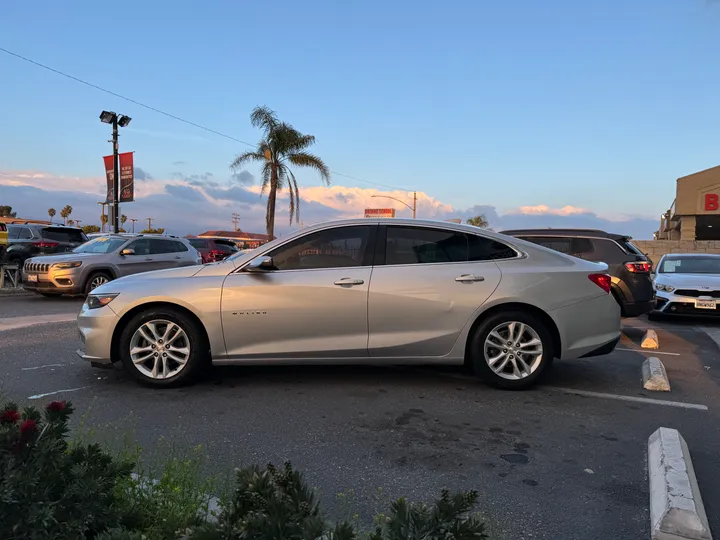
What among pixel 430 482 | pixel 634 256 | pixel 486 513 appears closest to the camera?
pixel 486 513

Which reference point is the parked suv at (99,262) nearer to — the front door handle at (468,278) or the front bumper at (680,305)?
the front door handle at (468,278)

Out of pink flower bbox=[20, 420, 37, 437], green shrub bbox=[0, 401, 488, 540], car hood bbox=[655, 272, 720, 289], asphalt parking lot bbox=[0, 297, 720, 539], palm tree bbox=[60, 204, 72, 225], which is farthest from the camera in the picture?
palm tree bbox=[60, 204, 72, 225]

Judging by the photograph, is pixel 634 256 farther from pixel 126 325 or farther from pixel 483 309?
pixel 126 325

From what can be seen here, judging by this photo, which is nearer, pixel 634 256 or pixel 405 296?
pixel 405 296

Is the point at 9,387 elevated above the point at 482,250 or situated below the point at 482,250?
below

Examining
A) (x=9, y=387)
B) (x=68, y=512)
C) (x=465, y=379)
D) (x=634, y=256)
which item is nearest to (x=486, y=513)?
(x=68, y=512)

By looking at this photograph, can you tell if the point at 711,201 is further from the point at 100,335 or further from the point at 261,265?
the point at 100,335

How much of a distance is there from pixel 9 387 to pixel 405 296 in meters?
3.81

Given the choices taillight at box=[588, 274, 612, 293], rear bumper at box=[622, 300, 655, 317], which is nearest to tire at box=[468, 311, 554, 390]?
taillight at box=[588, 274, 612, 293]

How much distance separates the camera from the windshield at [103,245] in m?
13.8

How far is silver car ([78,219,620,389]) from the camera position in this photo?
5129mm

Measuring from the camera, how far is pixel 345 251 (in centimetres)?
535

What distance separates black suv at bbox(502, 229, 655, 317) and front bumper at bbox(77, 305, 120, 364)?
6.46 metres

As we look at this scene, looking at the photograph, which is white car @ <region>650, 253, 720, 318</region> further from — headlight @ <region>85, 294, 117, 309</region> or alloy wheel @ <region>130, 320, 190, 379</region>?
headlight @ <region>85, 294, 117, 309</region>
